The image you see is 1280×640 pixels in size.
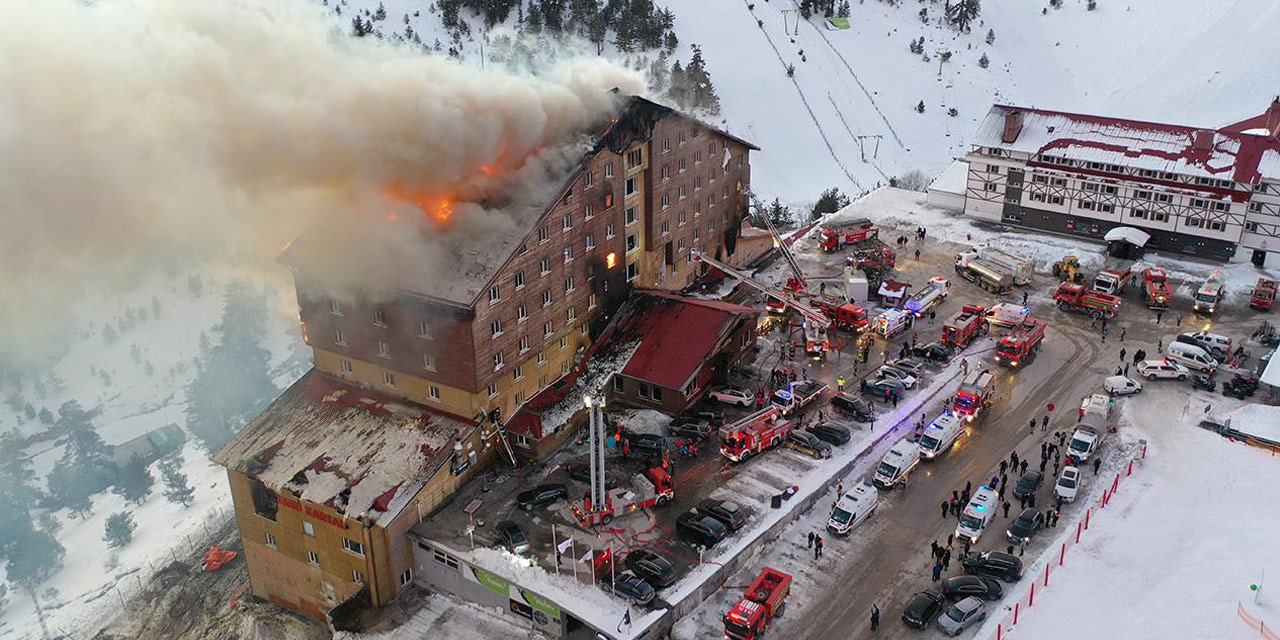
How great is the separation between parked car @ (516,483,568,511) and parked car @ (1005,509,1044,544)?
1991cm

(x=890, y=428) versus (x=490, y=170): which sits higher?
(x=490, y=170)

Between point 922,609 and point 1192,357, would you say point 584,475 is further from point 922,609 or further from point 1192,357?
point 1192,357

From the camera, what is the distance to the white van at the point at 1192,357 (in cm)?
5625

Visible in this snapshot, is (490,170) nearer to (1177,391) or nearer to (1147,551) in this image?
(1147,551)

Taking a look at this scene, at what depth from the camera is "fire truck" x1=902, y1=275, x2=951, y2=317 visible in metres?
64.1

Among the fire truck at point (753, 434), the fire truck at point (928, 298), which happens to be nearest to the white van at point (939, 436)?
the fire truck at point (753, 434)

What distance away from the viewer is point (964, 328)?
60156 mm

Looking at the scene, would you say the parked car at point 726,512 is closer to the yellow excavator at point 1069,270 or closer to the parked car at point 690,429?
the parked car at point 690,429

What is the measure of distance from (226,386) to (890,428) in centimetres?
6569

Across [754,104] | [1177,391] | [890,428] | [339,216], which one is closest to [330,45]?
[339,216]

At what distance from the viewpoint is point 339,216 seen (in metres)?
44.7

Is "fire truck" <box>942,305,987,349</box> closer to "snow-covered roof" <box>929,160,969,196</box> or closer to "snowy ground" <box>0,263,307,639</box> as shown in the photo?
"snow-covered roof" <box>929,160,969,196</box>

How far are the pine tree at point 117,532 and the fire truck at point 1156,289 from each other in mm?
73583

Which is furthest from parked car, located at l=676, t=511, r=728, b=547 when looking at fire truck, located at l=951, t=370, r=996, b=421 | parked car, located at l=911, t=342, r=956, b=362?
parked car, located at l=911, t=342, r=956, b=362
